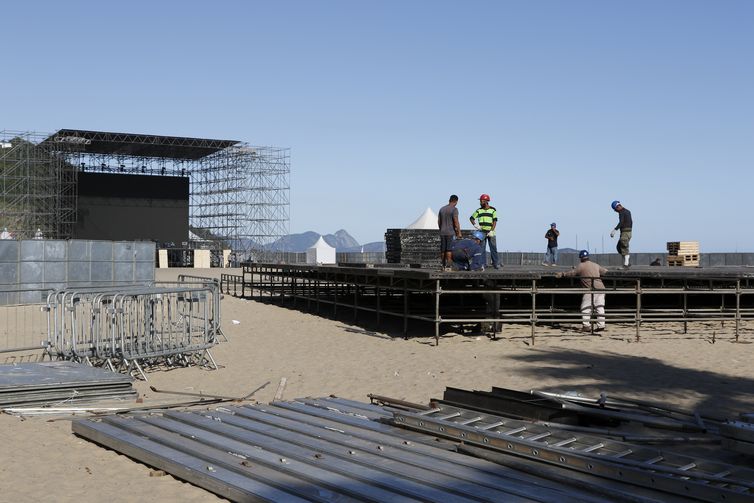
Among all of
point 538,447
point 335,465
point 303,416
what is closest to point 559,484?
point 538,447

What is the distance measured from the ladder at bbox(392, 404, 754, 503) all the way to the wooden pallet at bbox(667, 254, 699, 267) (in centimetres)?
2143

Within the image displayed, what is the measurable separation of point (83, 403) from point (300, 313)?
15.4m

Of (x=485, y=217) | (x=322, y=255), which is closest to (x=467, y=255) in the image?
(x=485, y=217)

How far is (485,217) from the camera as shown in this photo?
18219 mm

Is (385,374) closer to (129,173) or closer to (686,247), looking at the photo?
(686,247)

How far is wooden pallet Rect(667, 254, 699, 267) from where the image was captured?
27.4m

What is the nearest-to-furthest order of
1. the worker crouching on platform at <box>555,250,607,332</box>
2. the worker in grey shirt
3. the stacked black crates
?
the worker in grey shirt, the worker crouching on platform at <box>555,250,607,332</box>, the stacked black crates

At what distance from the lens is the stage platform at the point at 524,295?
17547 mm

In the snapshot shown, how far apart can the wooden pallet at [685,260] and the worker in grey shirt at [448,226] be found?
12.9m

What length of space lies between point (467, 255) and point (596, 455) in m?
11.7

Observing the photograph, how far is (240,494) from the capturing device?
5.81m

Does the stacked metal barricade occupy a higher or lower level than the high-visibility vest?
lower

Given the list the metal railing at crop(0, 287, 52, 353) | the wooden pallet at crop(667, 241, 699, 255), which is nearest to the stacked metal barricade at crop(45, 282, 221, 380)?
the metal railing at crop(0, 287, 52, 353)

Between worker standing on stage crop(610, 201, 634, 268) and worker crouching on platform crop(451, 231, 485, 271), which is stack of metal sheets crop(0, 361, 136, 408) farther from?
worker standing on stage crop(610, 201, 634, 268)
